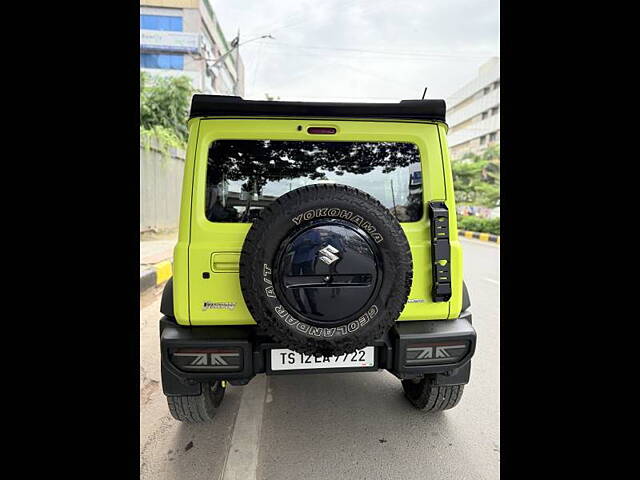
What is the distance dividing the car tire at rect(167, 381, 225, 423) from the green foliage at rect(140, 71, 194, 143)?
1186 centimetres

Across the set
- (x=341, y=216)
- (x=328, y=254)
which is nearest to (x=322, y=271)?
(x=328, y=254)

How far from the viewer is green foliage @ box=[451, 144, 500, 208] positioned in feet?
63.8

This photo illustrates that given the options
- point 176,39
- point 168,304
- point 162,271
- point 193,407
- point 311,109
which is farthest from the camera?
point 176,39

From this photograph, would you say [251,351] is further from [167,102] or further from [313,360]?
[167,102]

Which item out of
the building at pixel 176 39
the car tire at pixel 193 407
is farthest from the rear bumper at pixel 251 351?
the building at pixel 176 39

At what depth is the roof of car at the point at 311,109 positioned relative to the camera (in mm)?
1928

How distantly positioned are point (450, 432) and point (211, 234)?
6.22 ft

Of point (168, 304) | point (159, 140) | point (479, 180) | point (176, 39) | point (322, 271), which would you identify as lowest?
point (168, 304)

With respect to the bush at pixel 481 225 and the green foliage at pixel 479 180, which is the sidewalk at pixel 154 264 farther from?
the green foliage at pixel 479 180

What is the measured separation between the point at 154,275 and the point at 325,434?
4.36 metres

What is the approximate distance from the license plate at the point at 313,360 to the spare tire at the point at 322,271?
20 centimetres

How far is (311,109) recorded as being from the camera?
1961mm

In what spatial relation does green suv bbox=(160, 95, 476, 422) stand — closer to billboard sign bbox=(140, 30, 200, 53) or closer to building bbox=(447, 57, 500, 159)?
building bbox=(447, 57, 500, 159)

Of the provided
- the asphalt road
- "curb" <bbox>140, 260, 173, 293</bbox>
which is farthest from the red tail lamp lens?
"curb" <bbox>140, 260, 173, 293</bbox>
